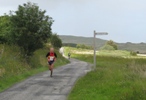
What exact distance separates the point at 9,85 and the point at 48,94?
13.6 feet

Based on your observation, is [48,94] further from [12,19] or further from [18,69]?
[12,19]

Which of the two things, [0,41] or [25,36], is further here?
[0,41]

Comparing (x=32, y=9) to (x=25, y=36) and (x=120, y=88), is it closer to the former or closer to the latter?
(x=25, y=36)

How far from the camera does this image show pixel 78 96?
12680 mm

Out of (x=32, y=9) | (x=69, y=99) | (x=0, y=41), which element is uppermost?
(x=32, y=9)

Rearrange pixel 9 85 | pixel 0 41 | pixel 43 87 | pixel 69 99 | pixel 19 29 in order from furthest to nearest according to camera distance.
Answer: pixel 0 41 → pixel 19 29 → pixel 9 85 → pixel 43 87 → pixel 69 99

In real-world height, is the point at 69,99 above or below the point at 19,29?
below

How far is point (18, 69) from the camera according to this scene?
2322cm

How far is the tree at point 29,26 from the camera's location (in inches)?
1125

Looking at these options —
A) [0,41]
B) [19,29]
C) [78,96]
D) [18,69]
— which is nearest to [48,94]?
[78,96]

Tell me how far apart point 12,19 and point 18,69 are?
7.69 meters

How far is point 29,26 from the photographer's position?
2870 centimetres

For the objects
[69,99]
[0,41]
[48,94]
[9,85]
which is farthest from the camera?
[0,41]

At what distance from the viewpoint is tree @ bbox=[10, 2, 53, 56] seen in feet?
93.8
